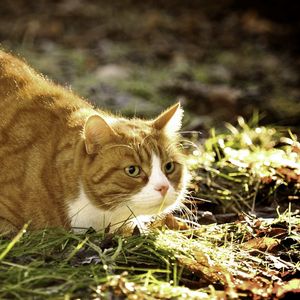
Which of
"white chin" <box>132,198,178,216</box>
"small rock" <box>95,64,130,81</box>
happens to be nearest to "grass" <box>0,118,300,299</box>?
"white chin" <box>132,198,178,216</box>

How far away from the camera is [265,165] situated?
4.45 metres

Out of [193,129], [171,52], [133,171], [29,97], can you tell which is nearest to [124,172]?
[133,171]

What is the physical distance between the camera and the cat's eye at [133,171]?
336 cm

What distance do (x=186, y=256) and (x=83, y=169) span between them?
2.13ft

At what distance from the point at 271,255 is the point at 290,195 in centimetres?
92

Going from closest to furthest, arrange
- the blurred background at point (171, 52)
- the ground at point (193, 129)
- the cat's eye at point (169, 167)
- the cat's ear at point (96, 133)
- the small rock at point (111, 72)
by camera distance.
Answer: the ground at point (193, 129) → the cat's ear at point (96, 133) → the cat's eye at point (169, 167) → the blurred background at point (171, 52) → the small rock at point (111, 72)

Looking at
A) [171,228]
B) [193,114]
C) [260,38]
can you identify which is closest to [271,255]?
[171,228]

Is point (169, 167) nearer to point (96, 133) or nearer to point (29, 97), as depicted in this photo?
point (96, 133)

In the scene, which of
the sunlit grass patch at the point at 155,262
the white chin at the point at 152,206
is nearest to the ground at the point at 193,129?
the sunlit grass patch at the point at 155,262

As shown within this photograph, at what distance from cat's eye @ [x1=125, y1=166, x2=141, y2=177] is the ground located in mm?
307

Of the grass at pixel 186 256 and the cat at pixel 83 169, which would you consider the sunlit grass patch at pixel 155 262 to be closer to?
the grass at pixel 186 256

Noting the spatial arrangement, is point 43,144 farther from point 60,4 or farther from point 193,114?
point 60,4

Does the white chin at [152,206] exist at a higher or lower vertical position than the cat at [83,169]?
lower

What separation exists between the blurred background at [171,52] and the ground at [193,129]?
2 centimetres
